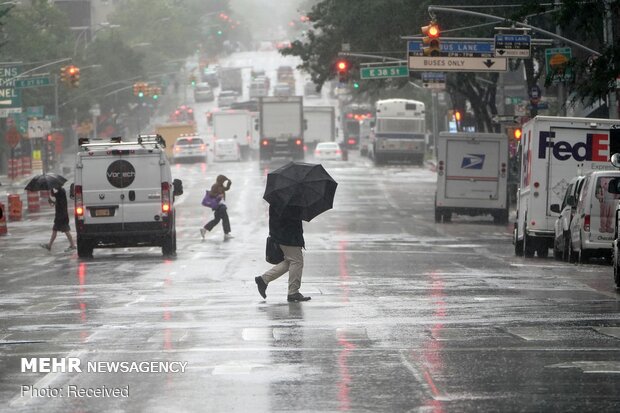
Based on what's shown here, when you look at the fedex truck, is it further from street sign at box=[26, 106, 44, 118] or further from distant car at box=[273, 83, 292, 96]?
distant car at box=[273, 83, 292, 96]

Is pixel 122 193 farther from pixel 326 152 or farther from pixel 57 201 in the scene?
pixel 326 152

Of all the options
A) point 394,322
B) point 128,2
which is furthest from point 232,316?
point 128,2

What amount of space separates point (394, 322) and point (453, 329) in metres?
0.99

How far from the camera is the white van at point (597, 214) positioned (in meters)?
26.5

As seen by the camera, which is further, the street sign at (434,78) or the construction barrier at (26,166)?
the construction barrier at (26,166)

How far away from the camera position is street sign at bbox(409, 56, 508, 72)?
150 feet

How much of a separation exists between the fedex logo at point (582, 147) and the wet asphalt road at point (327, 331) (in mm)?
2474

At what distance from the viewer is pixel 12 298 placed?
68.0 feet

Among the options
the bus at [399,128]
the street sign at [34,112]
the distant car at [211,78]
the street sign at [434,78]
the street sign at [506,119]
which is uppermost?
the street sign at [434,78]

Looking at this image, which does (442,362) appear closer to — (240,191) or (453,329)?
(453,329)

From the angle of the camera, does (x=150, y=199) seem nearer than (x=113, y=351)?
No

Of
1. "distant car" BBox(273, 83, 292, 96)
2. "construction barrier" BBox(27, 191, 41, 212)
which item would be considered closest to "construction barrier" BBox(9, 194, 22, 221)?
"construction barrier" BBox(27, 191, 41, 212)

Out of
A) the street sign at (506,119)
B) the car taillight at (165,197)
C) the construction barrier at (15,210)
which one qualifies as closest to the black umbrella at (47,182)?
the car taillight at (165,197)

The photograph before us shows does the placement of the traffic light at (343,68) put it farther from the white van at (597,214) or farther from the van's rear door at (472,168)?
the white van at (597,214)
